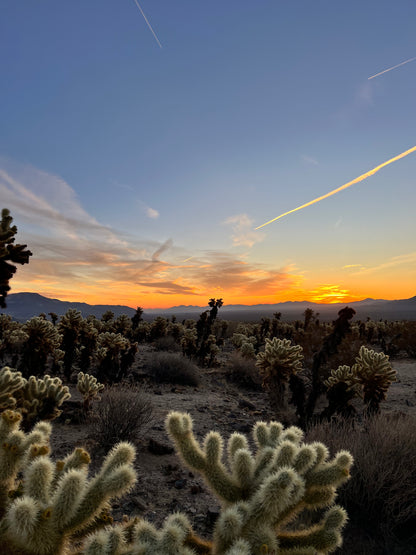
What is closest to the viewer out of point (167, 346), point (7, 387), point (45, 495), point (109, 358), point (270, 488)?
point (45, 495)

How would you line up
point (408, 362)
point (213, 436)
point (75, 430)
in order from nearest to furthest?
1. point (213, 436)
2. point (75, 430)
3. point (408, 362)

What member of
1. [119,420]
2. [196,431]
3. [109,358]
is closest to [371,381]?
[196,431]

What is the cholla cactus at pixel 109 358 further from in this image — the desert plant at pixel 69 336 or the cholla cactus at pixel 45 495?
the cholla cactus at pixel 45 495

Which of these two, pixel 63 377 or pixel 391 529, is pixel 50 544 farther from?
pixel 63 377

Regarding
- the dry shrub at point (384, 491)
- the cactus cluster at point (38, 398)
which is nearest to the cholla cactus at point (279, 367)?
the dry shrub at point (384, 491)

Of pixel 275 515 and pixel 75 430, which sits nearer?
pixel 275 515

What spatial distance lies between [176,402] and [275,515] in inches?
335

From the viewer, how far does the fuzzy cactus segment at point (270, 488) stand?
211 centimetres

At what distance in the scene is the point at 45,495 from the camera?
77.7 inches

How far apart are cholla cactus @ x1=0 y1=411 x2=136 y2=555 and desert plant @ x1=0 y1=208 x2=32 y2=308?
126 cm

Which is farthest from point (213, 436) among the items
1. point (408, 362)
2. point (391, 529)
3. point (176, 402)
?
point (408, 362)

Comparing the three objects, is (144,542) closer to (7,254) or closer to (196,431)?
(7,254)

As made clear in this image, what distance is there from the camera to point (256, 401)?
11758mm

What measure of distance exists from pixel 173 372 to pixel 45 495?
1139cm
